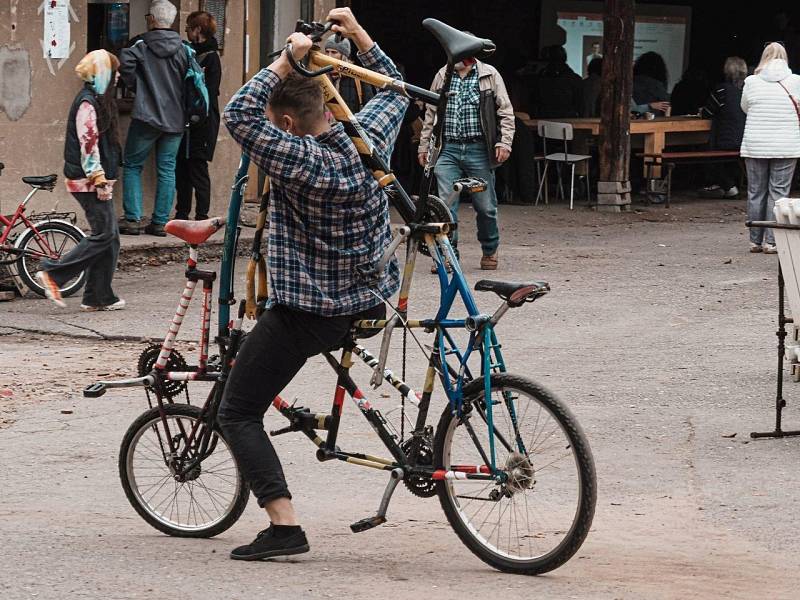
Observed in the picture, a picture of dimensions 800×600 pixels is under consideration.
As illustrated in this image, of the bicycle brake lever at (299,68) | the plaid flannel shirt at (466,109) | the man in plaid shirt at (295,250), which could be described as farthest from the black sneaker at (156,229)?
the bicycle brake lever at (299,68)

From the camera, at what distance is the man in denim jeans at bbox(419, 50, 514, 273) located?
39.6 feet

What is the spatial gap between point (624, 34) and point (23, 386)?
34.0 feet

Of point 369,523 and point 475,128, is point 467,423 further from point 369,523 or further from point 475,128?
point 475,128

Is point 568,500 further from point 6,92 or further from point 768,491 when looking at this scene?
point 6,92

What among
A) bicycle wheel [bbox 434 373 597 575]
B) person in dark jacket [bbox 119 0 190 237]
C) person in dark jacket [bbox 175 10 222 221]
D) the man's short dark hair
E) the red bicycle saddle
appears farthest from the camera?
person in dark jacket [bbox 175 10 222 221]

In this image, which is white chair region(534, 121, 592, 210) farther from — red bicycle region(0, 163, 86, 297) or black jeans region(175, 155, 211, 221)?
red bicycle region(0, 163, 86, 297)

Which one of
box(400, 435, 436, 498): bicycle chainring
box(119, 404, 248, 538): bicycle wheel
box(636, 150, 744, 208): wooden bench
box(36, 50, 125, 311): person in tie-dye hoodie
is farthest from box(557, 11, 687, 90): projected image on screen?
box(400, 435, 436, 498): bicycle chainring

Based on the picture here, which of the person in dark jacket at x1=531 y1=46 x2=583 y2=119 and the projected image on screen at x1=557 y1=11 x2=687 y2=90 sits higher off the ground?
the projected image on screen at x1=557 y1=11 x2=687 y2=90

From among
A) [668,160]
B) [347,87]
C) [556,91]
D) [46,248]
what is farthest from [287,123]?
[556,91]

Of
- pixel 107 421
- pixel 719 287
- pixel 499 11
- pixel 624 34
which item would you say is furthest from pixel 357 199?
pixel 499 11

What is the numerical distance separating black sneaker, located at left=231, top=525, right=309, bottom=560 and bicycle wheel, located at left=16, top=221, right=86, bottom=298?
6054mm

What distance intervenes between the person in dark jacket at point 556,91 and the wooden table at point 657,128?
106 cm

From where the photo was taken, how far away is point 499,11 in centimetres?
2252

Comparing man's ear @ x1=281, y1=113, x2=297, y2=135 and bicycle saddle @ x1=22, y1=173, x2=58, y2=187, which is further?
bicycle saddle @ x1=22, y1=173, x2=58, y2=187
